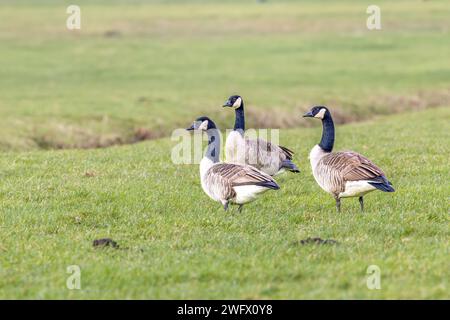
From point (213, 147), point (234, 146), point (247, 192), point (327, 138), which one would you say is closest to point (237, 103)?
point (234, 146)

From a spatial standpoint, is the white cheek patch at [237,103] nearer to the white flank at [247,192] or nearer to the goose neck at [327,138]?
the goose neck at [327,138]

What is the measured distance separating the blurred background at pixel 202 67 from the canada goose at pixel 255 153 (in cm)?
1396

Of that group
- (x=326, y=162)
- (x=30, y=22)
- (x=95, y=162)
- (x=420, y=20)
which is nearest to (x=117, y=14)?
(x=30, y=22)

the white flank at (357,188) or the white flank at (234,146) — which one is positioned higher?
the white flank at (234,146)

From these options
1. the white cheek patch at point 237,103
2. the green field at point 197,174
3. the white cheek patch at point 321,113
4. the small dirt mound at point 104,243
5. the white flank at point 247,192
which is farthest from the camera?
the white cheek patch at point 237,103

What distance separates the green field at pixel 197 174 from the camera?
1233cm

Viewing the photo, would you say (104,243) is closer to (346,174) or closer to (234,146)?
(346,174)

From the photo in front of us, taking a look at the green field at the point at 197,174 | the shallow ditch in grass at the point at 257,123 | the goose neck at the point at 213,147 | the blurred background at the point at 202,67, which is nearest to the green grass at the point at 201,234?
the green field at the point at 197,174

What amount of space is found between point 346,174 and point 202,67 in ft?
157

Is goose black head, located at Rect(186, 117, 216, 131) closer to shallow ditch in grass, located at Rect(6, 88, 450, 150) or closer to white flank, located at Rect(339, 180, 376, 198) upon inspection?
white flank, located at Rect(339, 180, 376, 198)

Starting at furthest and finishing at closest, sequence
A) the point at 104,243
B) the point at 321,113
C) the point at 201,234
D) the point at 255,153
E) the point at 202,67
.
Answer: the point at 202,67, the point at 255,153, the point at 321,113, the point at 201,234, the point at 104,243

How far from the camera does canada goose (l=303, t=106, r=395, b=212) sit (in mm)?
15273

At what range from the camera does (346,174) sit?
15.6m

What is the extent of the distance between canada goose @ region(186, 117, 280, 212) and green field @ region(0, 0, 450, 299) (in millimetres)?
492
